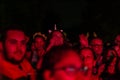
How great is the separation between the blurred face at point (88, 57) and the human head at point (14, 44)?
47.7 inches

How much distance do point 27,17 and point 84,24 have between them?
2.70 m

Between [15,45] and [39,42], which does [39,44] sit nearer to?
[39,42]

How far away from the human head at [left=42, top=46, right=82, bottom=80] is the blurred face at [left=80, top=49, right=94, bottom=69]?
2094 millimetres

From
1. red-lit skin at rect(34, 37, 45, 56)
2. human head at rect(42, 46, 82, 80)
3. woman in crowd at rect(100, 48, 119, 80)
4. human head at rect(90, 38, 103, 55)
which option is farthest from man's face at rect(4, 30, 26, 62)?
human head at rect(90, 38, 103, 55)

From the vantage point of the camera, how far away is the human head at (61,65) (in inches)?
152

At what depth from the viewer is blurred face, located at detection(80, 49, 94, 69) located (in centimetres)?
605

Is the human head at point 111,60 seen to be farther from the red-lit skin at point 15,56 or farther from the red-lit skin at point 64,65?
the red-lit skin at point 64,65

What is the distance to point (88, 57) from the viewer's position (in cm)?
611

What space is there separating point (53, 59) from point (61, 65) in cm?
9

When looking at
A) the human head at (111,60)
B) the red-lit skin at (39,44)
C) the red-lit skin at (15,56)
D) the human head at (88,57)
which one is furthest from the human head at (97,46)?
the red-lit skin at (15,56)

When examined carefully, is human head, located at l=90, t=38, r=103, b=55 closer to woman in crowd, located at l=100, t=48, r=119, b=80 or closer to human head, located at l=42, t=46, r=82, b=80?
woman in crowd, located at l=100, t=48, r=119, b=80

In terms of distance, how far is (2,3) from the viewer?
1877cm

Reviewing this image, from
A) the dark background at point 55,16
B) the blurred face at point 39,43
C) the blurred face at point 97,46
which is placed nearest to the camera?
the blurred face at point 97,46

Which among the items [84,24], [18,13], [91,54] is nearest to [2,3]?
[18,13]
